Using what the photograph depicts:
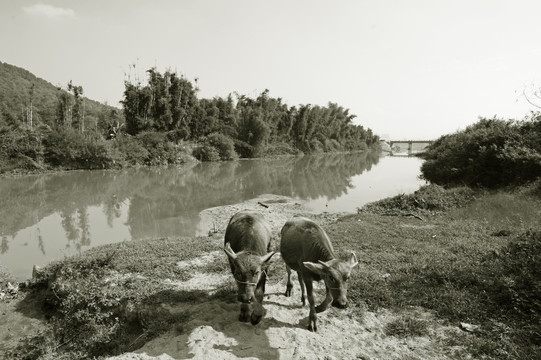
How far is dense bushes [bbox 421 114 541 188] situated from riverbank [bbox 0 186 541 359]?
10.2 metres

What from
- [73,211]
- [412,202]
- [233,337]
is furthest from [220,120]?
[233,337]

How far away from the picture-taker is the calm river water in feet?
40.5

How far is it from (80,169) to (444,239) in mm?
36234

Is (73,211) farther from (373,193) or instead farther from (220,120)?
(220,120)

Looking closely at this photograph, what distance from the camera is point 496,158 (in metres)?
19.4

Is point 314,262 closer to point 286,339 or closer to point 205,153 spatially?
point 286,339

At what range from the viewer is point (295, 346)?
5043mm

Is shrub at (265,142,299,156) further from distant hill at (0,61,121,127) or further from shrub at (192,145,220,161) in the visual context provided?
distant hill at (0,61,121,127)

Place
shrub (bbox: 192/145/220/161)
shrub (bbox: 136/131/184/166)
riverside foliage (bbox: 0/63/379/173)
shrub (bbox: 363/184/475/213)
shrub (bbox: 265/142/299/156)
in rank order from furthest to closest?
shrub (bbox: 265/142/299/156) → shrub (bbox: 192/145/220/161) → shrub (bbox: 136/131/184/166) → riverside foliage (bbox: 0/63/379/173) → shrub (bbox: 363/184/475/213)

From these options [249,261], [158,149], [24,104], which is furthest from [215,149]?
[249,261]

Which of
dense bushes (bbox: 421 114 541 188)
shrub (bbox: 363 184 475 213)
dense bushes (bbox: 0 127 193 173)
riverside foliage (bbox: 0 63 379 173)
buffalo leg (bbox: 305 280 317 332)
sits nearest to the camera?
buffalo leg (bbox: 305 280 317 332)

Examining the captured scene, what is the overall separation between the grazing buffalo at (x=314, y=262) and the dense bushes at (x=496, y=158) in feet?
56.9

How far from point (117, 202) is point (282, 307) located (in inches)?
669

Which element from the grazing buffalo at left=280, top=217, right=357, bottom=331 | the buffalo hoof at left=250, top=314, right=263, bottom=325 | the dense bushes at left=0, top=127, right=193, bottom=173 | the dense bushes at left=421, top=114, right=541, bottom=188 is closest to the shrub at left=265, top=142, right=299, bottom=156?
the dense bushes at left=0, top=127, right=193, bottom=173
